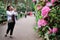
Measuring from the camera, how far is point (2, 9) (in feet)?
59.1

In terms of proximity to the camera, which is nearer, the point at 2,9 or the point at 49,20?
the point at 49,20

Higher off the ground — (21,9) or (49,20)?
(49,20)

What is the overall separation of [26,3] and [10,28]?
22.3 m

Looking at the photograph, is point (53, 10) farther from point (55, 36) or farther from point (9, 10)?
point (9, 10)

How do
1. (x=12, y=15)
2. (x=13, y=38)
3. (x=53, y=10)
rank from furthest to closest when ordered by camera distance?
(x=13, y=38) → (x=12, y=15) → (x=53, y=10)

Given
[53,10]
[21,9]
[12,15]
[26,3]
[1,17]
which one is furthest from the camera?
[26,3]

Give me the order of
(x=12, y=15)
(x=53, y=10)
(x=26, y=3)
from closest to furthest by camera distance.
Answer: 1. (x=53, y=10)
2. (x=12, y=15)
3. (x=26, y=3)

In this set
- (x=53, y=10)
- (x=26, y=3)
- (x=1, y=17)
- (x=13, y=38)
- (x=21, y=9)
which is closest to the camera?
(x=53, y=10)

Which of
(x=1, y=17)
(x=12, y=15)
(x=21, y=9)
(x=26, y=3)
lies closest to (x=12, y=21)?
(x=12, y=15)

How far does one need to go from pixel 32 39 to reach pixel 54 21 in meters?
4.11

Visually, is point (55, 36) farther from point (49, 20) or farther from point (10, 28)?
point (10, 28)

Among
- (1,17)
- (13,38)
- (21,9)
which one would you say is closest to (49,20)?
(13,38)

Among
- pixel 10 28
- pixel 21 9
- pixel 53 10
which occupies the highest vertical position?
pixel 53 10

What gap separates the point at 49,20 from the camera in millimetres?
6336
